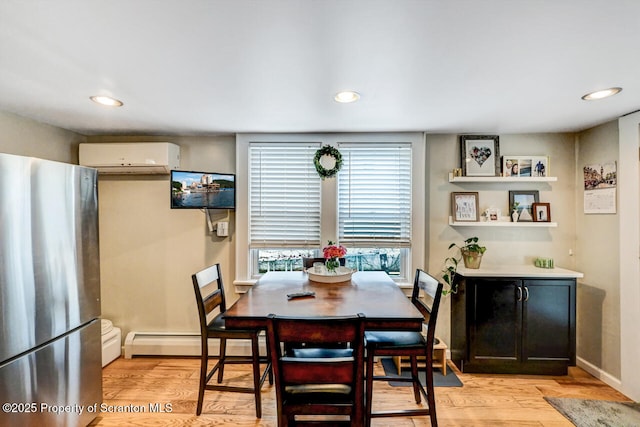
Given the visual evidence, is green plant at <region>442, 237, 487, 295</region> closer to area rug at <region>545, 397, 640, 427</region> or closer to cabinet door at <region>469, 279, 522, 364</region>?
cabinet door at <region>469, 279, 522, 364</region>

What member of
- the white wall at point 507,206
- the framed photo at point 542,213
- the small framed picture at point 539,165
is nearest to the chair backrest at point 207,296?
the white wall at point 507,206

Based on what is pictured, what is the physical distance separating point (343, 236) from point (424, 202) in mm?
885

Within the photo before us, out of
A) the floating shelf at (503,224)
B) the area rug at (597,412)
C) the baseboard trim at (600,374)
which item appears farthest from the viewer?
the floating shelf at (503,224)

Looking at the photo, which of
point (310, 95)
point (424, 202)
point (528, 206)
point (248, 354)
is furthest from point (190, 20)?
point (528, 206)

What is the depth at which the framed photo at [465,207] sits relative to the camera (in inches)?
120

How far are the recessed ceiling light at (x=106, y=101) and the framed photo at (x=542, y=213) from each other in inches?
146

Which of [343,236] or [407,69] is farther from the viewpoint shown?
[343,236]

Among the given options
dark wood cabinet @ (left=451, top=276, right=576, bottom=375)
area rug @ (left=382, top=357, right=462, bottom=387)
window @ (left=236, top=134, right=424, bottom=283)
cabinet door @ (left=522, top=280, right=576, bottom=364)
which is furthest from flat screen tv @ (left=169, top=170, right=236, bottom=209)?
cabinet door @ (left=522, top=280, right=576, bottom=364)

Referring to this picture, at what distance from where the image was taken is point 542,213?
9.86 feet

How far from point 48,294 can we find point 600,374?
4231 millimetres

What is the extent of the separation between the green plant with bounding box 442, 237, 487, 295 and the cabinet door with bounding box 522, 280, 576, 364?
486mm

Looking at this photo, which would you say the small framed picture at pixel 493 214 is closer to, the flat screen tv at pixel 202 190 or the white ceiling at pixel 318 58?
the white ceiling at pixel 318 58

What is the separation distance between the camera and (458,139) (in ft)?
10.2

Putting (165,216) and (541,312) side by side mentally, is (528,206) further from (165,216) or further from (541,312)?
(165,216)
